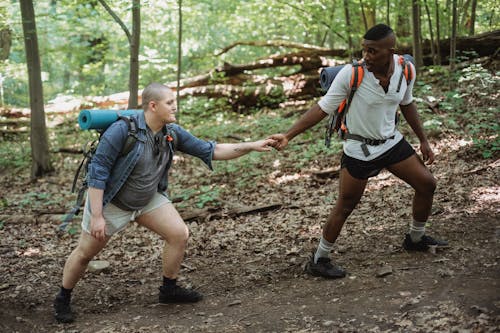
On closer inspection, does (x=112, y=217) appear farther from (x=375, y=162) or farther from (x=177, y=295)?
(x=375, y=162)

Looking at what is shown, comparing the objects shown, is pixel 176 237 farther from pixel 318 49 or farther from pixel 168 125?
pixel 318 49

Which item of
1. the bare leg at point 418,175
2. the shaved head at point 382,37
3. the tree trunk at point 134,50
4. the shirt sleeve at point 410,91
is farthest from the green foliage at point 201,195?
the shaved head at point 382,37

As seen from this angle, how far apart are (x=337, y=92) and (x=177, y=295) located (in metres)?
2.55

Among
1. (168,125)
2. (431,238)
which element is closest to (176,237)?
(168,125)

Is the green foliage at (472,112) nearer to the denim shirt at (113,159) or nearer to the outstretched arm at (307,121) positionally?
the outstretched arm at (307,121)

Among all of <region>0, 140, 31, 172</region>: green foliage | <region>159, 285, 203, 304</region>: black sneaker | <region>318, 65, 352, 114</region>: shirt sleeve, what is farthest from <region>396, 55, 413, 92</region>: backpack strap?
<region>0, 140, 31, 172</region>: green foliage

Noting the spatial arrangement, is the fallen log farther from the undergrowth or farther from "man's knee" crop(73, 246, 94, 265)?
"man's knee" crop(73, 246, 94, 265)

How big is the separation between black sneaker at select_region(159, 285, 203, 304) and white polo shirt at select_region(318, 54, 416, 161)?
2125 millimetres

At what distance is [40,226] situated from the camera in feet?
26.4

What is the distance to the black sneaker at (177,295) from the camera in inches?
191

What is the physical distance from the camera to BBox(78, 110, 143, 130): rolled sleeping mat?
4059 mm

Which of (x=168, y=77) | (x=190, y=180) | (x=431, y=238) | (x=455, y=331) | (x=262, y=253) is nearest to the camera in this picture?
(x=455, y=331)

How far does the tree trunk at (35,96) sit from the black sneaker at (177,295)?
25.1ft

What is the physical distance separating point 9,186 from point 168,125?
8.18 meters
